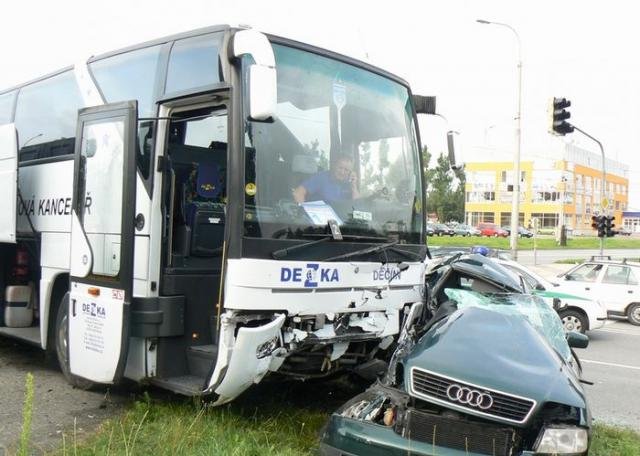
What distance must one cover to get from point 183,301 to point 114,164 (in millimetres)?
1283

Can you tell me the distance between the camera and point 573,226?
293 ft

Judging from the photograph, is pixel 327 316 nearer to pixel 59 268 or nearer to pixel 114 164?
pixel 114 164

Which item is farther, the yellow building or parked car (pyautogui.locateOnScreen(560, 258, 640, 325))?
the yellow building

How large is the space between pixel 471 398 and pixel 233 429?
1.94 meters

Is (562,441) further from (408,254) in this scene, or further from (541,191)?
(541,191)

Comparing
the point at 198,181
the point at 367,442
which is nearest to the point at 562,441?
the point at 367,442

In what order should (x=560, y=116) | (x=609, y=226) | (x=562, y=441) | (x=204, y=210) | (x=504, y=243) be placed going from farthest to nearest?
(x=504, y=243) < (x=609, y=226) < (x=560, y=116) < (x=204, y=210) < (x=562, y=441)

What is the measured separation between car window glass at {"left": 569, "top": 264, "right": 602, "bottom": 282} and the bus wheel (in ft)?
40.6

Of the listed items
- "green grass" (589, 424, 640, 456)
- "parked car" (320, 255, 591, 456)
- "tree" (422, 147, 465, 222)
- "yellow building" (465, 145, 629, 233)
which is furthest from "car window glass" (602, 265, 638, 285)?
"tree" (422, 147, 465, 222)

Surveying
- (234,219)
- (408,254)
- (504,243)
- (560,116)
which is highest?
(560,116)

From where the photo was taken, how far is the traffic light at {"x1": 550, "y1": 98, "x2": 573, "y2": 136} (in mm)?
17766

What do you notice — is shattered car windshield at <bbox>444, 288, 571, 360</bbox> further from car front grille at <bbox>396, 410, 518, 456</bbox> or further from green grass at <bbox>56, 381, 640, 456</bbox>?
car front grille at <bbox>396, 410, 518, 456</bbox>

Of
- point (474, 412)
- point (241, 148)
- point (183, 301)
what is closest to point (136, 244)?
point (183, 301)

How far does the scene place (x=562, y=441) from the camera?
3.76 metres
